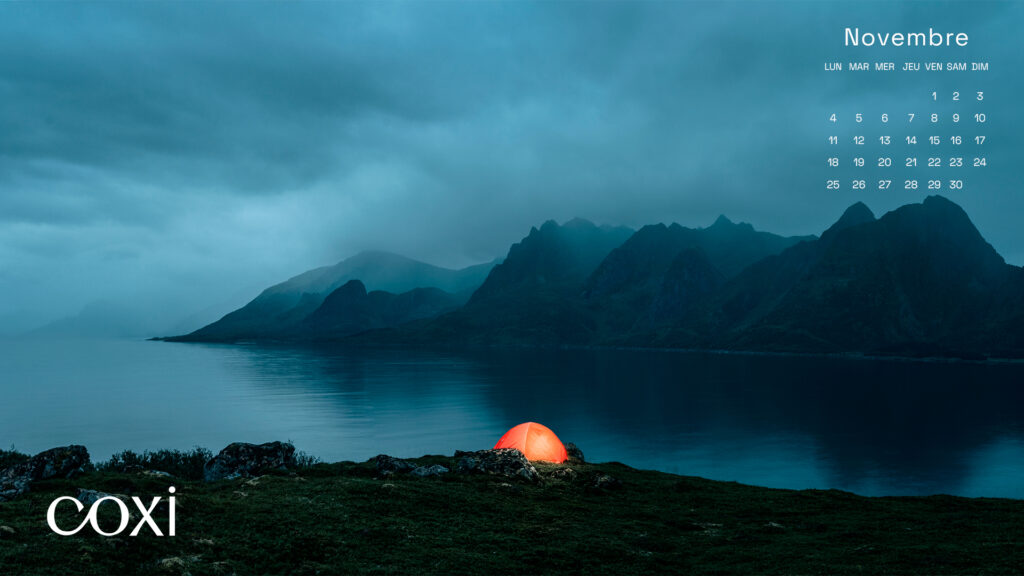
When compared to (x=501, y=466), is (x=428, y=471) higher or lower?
higher

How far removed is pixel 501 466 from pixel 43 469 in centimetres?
2338

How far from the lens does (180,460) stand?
5734 centimetres

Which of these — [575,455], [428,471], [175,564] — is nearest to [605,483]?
[428,471]

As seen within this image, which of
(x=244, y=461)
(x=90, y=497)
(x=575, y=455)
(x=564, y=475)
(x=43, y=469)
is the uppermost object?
(x=90, y=497)

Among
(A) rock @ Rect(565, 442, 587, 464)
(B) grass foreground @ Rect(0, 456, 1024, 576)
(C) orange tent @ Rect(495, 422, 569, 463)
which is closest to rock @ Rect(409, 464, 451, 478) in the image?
(B) grass foreground @ Rect(0, 456, 1024, 576)

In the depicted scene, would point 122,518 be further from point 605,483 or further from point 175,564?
point 605,483

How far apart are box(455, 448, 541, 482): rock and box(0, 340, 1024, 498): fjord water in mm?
41997

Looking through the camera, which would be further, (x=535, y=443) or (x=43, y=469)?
(x=535, y=443)

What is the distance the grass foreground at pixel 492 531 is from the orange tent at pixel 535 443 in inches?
398

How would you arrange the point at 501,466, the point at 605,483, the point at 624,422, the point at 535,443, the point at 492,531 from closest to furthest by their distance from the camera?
the point at 492,531
the point at 501,466
the point at 605,483
the point at 535,443
the point at 624,422

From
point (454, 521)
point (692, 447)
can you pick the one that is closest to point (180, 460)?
point (454, 521)

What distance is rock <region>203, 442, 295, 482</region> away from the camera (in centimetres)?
4106

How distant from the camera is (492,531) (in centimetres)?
2816

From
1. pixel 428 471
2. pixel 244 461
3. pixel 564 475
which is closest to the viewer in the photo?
pixel 428 471
